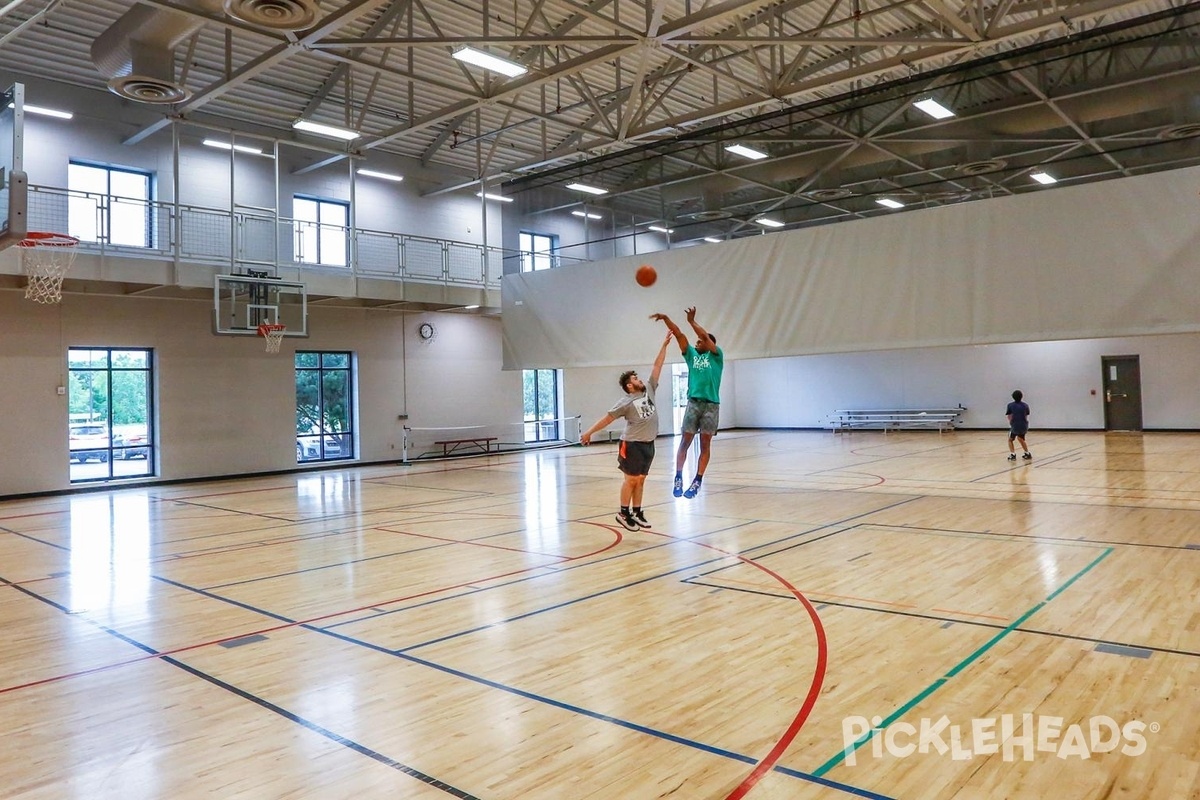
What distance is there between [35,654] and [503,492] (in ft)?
28.0

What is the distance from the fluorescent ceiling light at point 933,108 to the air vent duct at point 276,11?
9.24 m

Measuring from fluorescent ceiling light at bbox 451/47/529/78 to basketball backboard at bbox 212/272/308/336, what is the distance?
19.8ft

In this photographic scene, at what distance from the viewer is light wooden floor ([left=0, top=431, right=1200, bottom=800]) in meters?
3.21

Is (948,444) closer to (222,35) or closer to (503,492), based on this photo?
(503,492)

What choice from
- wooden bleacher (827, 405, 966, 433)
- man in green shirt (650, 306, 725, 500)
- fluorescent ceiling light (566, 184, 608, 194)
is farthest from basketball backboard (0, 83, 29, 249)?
wooden bleacher (827, 405, 966, 433)

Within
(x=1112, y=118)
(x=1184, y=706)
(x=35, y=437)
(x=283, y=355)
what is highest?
(x=1112, y=118)

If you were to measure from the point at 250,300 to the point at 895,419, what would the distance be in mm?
20121

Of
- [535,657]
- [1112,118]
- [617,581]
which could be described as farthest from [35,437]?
[1112,118]

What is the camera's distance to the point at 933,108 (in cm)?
1316

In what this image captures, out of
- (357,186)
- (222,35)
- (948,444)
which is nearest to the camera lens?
(222,35)

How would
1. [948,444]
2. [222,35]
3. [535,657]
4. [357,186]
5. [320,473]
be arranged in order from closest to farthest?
1. [535,657]
2. [222,35]
3. [320,473]
4. [357,186]
5. [948,444]

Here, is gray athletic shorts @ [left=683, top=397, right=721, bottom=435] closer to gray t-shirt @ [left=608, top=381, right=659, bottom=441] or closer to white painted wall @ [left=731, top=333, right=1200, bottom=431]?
gray t-shirt @ [left=608, top=381, right=659, bottom=441]

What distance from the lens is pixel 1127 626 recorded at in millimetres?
4980

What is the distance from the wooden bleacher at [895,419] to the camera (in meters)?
26.0
